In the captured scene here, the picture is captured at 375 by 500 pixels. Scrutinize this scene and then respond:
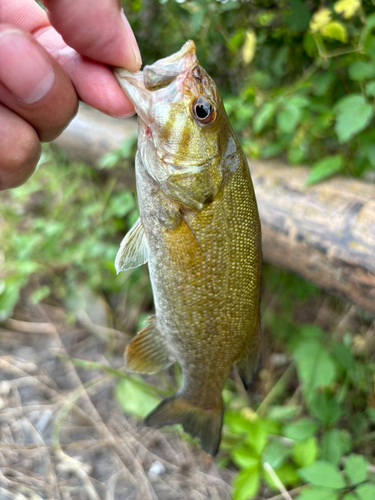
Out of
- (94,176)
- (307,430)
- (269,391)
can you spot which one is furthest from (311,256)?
(94,176)

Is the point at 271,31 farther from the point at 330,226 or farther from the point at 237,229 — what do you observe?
the point at 237,229

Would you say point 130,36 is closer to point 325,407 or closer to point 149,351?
point 149,351

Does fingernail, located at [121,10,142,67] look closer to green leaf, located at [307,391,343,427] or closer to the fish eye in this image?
the fish eye

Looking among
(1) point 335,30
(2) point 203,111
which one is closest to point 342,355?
(2) point 203,111

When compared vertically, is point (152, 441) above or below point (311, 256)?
below

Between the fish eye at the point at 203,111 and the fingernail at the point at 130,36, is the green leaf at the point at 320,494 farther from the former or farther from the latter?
the fingernail at the point at 130,36

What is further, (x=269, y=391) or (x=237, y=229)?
(x=269, y=391)
